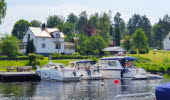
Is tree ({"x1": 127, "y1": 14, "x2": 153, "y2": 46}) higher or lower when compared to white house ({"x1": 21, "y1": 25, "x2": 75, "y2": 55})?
higher

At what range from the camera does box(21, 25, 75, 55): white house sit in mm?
94812

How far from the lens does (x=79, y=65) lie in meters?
53.5

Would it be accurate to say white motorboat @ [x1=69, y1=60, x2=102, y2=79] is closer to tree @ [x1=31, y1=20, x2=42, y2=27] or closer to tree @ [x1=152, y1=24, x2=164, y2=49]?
tree @ [x1=152, y1=24, x2=164, y2=49]

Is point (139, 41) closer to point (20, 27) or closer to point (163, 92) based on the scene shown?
point (20, 27)

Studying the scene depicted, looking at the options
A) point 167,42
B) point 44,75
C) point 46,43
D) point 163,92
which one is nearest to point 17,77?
point 44,75

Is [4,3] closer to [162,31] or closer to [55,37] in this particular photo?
[55,37]

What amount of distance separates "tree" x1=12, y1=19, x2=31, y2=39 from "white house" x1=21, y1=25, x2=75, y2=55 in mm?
52900

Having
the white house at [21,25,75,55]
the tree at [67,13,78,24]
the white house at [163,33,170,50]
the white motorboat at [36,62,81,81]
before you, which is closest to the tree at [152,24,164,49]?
the white house at [163,33,170,50]

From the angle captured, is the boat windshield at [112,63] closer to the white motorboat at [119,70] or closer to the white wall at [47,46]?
the white motorboat at [119,70]

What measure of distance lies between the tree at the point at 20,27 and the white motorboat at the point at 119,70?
101924mm

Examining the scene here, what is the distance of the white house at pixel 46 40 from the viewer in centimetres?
9481

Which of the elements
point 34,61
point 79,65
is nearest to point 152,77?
point 79,65

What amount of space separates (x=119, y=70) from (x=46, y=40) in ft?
157

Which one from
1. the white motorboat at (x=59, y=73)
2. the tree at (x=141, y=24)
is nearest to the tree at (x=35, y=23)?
the tree at (x=141, y=24)
